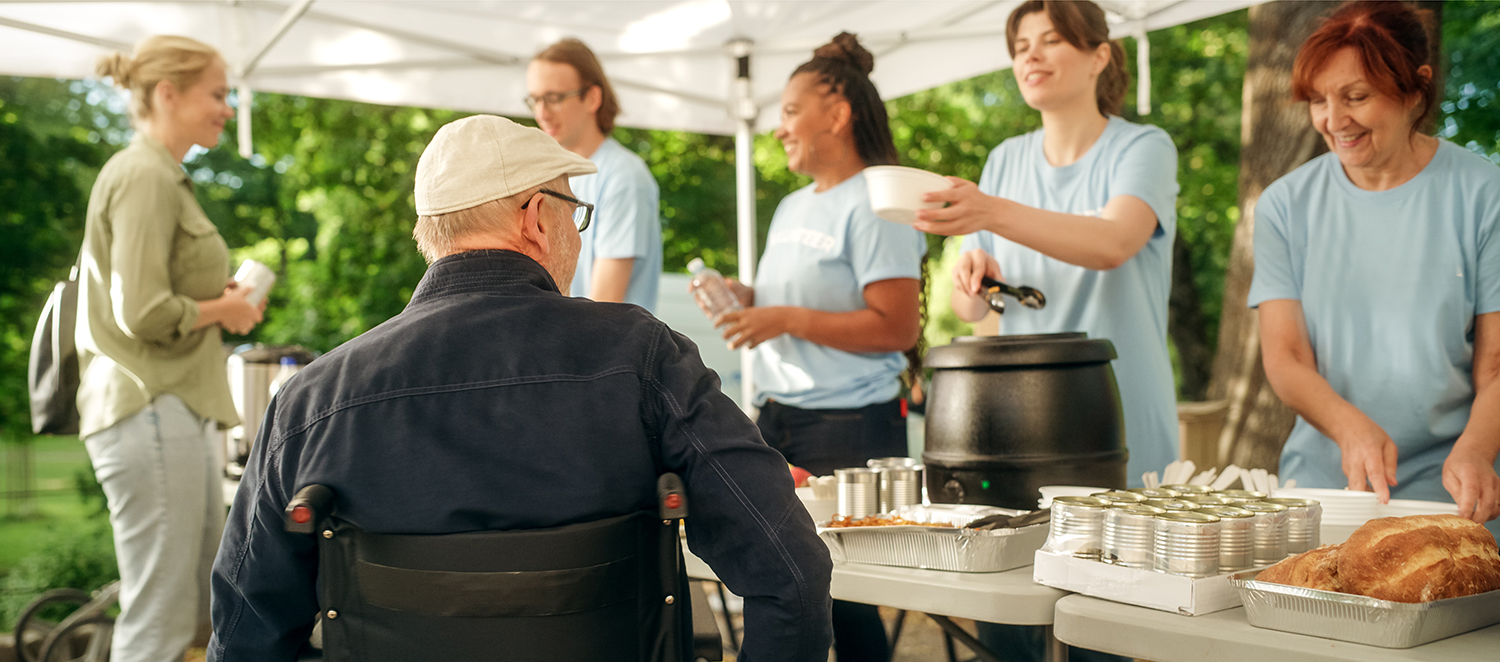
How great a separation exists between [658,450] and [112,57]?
8.05ft

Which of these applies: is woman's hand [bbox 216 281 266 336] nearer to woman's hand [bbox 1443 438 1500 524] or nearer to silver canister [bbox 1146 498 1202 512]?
silver canister [bbox 1146 498 1202 512]

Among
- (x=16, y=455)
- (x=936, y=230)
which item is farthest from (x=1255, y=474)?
(x=16, y=455)

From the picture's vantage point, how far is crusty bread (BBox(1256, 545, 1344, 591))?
3.97 ft

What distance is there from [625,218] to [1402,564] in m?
2.12

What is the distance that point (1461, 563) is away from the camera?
1228 millimetres

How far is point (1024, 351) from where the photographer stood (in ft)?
5.88

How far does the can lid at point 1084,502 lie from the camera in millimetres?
1424

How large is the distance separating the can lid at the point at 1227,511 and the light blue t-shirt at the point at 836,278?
4.23ft

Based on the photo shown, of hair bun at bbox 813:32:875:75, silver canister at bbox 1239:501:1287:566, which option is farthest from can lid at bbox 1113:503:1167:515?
hair bun at bbox 813:32:875:75

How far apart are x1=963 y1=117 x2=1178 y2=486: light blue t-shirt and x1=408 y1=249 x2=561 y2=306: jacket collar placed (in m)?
1.36

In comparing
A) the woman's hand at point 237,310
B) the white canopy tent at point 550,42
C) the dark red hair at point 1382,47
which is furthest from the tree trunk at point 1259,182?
the woman's hand at point 237,310

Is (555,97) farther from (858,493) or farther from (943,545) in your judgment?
(943,545)

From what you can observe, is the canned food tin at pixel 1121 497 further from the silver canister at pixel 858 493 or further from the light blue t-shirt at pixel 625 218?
the light blue t-shirt at pixel 625 218

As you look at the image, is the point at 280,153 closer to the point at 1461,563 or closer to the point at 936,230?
the point at 936,230
